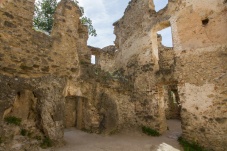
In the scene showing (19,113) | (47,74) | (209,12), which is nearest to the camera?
(19,113)

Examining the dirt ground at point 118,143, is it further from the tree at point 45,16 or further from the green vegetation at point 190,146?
the tree at point 45,16

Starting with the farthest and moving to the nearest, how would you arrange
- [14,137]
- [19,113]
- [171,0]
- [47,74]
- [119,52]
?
[119,52] → [171,0] → [47,74] → [19,113] → [14,137]

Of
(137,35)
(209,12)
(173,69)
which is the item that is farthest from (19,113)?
(209,12)

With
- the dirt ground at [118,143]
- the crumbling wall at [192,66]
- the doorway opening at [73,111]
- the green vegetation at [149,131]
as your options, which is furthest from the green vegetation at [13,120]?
the crumbling wall at [192,66]

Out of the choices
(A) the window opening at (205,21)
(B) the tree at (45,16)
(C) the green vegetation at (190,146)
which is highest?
(B) the tree at (45,16)

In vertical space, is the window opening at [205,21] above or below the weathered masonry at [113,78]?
above

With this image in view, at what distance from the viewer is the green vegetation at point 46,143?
429 centimetres

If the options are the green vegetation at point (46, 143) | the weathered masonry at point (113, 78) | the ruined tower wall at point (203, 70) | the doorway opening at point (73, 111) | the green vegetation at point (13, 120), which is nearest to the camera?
the green vegetation at point (13, 120)

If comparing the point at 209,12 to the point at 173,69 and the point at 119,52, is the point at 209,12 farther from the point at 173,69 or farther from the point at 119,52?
the point at 119,52

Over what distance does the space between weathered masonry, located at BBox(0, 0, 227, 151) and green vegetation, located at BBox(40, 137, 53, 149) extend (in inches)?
4.4

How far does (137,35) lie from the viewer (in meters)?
8.73

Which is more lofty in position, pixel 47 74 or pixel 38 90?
pixel 47 74

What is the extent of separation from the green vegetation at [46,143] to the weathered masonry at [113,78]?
0.37 feet

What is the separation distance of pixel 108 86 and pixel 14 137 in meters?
3.89
